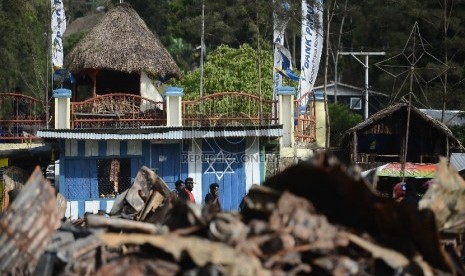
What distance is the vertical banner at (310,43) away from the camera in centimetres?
2173

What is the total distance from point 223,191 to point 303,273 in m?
15.7

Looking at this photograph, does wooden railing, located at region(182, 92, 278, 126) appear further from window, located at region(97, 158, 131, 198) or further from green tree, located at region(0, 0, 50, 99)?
green tree, located at region(0, 0, 50, 99)

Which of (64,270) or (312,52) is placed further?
(312,52)

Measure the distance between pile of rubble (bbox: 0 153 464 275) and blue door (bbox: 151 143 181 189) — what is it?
14227mm

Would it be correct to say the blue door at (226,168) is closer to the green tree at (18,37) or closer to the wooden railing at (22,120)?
the wooden railing at (22,120)

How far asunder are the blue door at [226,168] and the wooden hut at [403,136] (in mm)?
3039

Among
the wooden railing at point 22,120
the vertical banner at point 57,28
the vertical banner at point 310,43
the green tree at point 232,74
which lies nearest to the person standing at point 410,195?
the vertical banner at point 310,43

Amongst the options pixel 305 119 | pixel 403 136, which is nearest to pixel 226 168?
pixel 305 119

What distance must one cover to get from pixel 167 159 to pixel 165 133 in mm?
1192

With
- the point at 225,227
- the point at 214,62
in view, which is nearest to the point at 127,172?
the point at 214,62

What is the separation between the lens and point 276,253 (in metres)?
6.84

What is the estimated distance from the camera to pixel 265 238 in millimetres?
6902

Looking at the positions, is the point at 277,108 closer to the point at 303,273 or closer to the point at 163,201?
the point at 163,201

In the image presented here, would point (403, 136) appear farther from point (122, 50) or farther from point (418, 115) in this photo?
point (122, 50)
